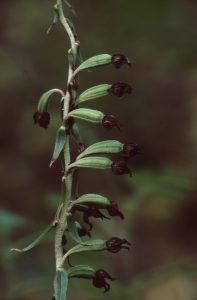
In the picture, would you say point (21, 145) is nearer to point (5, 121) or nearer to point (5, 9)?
point (5, 121)

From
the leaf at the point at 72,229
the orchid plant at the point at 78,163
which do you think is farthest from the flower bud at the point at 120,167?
the leaf at the point at 72,229

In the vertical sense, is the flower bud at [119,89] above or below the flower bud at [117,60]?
below

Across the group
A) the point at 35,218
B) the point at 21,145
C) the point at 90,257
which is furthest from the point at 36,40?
the point at 90,257

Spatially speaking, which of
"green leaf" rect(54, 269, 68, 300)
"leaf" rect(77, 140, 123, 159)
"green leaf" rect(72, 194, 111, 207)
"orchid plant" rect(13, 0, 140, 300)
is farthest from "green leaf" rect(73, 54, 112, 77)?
"green leaf" rect(54, 269, 68, 300)

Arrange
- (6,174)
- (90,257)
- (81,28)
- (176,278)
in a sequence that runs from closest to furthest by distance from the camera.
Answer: (90,257)
(176,278)
(6,174)
(81,28)

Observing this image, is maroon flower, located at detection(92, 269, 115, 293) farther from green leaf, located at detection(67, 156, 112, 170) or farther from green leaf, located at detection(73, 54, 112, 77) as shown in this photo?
green leaf, located at detection(73, 54, 112, 77)

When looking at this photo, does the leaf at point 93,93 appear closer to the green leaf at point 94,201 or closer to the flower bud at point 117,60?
the flower bud at point 117,60

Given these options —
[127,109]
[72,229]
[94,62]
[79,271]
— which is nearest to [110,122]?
[94,62]
